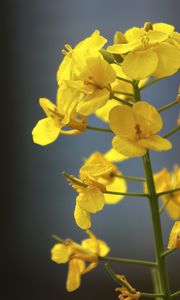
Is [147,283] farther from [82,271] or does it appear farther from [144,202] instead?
[82,271]

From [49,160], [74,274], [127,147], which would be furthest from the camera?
[49,160]

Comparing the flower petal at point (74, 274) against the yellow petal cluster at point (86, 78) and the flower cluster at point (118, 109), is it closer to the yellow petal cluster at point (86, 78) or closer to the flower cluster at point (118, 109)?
the flower cluster at point (118, 109)

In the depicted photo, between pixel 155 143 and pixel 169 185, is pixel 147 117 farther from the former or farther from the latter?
pixel 169 185

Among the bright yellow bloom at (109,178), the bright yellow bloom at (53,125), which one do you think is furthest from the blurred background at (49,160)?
the bright yellow bloom at (53,125)

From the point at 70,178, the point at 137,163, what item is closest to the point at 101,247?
the point at 70,178

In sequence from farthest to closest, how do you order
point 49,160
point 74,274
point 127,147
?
point 49,160 < point 74,274 < point 127,147

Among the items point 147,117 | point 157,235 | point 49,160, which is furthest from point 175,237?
point 49,160
